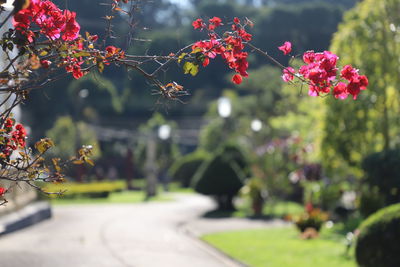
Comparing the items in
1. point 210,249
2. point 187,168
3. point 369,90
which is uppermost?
point 369,90

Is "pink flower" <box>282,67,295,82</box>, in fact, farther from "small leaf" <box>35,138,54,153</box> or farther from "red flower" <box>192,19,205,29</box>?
"small leaf" <box>35,138,54,153</box>

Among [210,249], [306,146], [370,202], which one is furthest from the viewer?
[306,146]

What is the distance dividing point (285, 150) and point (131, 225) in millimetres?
9979

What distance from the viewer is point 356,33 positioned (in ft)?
67.9

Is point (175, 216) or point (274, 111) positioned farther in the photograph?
point (274, 111)

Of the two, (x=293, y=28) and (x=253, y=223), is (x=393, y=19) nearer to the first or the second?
(x=253, y=223)

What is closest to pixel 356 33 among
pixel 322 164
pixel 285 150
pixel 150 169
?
pixel 322 164

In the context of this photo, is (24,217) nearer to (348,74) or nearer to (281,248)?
(281,248)

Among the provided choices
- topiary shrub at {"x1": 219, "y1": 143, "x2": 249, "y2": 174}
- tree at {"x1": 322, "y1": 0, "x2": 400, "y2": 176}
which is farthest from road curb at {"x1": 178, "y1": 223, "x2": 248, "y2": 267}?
topiary shrub at {"x1": 219, "y1": 143, "x2": 249, "y2": 174}

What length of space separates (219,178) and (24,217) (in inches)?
349

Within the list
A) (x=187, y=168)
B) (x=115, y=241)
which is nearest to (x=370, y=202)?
(x=115, y=241)

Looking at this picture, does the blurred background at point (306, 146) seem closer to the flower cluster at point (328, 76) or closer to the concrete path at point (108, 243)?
the flower cluster at point (328, 76)

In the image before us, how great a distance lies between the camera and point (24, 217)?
20.1 m

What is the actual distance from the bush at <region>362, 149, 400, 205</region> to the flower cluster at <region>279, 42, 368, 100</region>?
11.2 meters
